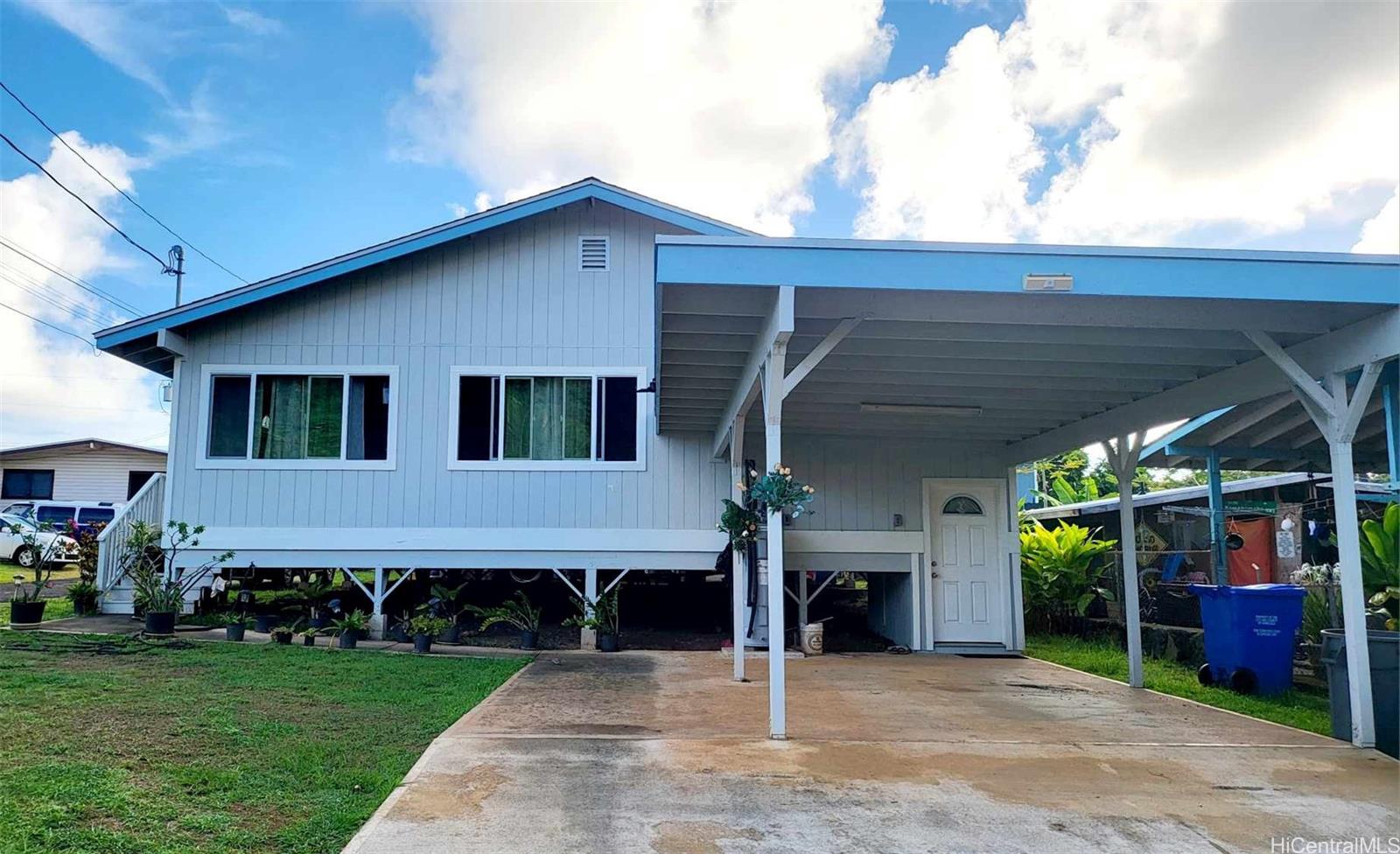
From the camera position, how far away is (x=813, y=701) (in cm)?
654

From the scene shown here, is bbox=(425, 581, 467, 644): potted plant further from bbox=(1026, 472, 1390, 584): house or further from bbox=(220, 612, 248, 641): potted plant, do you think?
bbox=(1026, 472, 1390, 584): house

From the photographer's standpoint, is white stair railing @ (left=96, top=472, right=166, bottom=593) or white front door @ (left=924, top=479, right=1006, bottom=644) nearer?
white stair railing @ (left=96, top=472, right=166, bottom=593)

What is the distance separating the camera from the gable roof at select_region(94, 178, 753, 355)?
9.58 metres

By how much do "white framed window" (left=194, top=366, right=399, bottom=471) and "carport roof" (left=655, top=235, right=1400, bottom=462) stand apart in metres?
A: 4.52

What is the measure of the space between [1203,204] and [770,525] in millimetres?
9080

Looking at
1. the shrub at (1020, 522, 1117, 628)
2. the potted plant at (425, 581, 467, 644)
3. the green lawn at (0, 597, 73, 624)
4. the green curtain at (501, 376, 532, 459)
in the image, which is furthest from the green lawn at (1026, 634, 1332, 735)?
the green lawn at (0, 597, 73, 624)

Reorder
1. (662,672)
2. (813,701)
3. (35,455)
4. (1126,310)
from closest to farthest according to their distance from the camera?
(1126,310), (813,701), (662,672), (35,455)

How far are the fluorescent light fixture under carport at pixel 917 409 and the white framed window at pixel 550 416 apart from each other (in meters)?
3.07

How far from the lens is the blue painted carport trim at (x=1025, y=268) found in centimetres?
481

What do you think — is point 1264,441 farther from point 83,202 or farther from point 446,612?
point 83,202

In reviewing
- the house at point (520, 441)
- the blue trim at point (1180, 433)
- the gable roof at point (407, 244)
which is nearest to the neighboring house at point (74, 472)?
Result: the house at point (520, 441)

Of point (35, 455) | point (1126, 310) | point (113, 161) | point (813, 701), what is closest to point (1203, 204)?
point (1126, 310)

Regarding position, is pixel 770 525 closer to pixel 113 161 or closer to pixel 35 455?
pixel 113 161

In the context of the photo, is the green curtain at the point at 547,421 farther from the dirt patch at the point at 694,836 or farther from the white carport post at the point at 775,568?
the dirt patch at the point at 694,836
